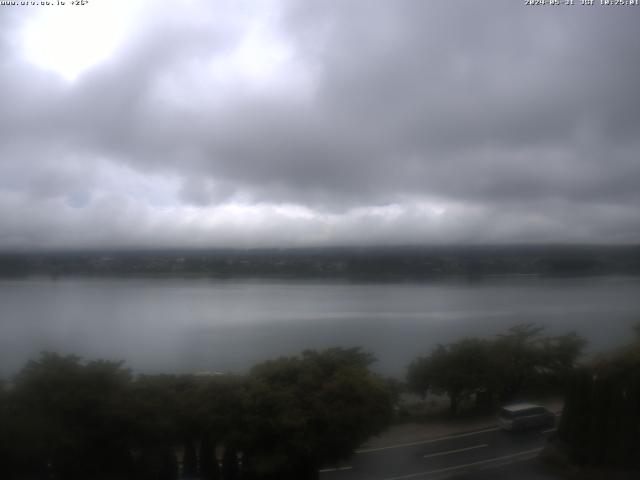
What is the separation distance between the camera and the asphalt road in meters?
6.24

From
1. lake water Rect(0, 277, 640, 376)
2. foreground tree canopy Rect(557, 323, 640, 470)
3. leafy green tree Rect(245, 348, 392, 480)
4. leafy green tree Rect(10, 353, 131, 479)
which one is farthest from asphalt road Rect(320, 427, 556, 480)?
leafy green tree Rect(10, 353, 131, 479)

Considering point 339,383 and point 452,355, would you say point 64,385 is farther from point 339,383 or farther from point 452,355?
point 452,355

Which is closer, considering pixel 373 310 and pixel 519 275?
pixel 519 275

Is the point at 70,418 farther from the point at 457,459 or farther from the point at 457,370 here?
the point at 457,370

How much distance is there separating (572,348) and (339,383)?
180 inches

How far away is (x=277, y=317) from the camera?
16953 mm

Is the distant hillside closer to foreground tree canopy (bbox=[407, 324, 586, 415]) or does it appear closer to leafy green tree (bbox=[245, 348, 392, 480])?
foreground tree canopy (bbox=[407, 324, 586, 415])

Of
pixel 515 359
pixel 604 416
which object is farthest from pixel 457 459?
pixel 515 359

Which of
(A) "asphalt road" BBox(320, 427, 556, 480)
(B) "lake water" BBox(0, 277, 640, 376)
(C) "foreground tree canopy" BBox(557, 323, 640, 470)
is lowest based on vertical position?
(A) "asphalt road" BBox(320, 427, 556, 480)

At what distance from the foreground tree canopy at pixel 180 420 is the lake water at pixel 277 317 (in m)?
1.06

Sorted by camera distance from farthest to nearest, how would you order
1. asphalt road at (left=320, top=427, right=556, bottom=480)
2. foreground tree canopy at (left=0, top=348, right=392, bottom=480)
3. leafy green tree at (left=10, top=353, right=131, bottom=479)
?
asphalt road at (left=320, top=427, right=556, bottom=480)
foreground tree canopy at (left=0, top=348, right=392, bottom=480)
leafy green tree at (left=10, top=353, right=131, bottom=479)

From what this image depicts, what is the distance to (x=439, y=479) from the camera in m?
6.20

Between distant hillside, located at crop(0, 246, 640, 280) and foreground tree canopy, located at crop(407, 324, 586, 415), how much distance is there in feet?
9.64

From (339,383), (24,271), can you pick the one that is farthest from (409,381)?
(24,271)
